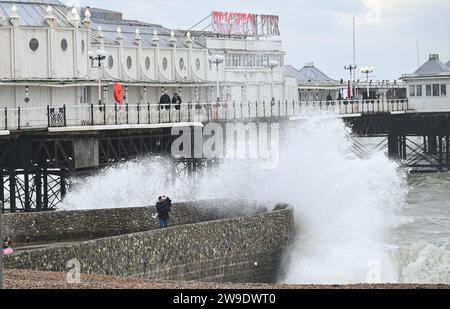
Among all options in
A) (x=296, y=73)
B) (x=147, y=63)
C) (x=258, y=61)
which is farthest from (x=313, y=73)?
(x=147, y=63)

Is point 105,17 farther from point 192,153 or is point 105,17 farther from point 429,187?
point 192,153

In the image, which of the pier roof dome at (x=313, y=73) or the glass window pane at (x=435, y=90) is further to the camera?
the pier roof dome at (x=313, y=73)

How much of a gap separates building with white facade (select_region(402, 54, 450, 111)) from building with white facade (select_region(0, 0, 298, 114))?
30.4 ft

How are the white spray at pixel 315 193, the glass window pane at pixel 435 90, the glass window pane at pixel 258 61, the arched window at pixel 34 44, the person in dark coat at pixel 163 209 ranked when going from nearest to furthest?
the person in dark coat at pixel 163 209 → the white spray at pixel 315 193 → the arched window at pixel 34 44 → the glass window pane at pixel 435 90 → the glass window pane at pixel 258 61

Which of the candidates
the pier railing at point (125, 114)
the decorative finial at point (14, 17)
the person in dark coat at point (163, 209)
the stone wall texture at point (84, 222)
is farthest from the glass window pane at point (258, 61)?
the person in dark coat at point (163, 209)

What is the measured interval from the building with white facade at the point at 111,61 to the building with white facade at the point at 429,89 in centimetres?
928

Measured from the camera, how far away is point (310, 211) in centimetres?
4144

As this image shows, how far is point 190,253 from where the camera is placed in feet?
94.6

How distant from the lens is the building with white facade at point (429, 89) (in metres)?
79.5

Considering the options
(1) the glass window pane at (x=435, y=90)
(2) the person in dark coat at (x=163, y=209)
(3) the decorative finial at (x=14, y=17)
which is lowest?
(2) the person in dark coat at (x=163, y=209)

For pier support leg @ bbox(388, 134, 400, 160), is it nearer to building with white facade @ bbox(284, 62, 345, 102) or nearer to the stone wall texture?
building with white facade @ bbox(284, 62, 345, 102)

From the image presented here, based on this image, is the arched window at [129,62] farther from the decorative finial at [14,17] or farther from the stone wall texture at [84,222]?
the stone wall texture at [84,222]
